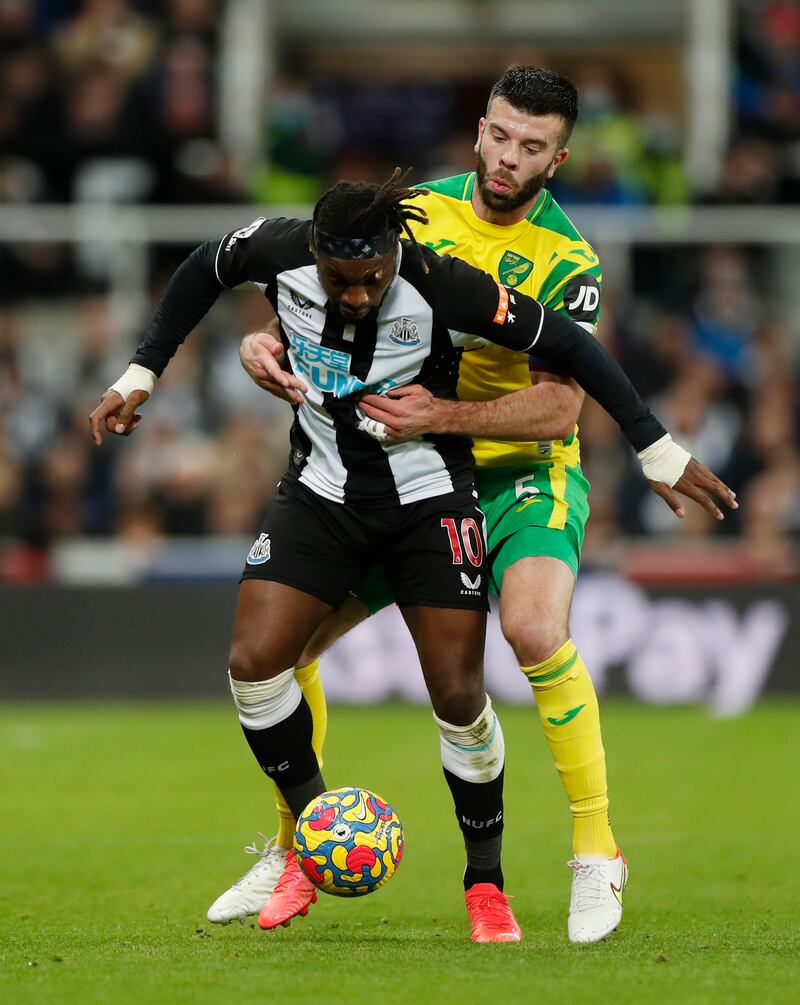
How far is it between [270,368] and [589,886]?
2.07 meters

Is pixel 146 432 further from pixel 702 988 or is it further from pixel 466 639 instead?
pixel 702 988

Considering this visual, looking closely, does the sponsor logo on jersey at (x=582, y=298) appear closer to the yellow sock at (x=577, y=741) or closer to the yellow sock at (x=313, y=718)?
the yellow sock at (x=577, y=741)

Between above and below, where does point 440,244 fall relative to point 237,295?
above

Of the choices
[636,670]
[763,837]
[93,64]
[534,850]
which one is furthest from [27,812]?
[93,64]

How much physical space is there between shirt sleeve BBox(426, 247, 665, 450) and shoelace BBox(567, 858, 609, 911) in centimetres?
145

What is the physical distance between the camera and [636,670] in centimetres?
1419

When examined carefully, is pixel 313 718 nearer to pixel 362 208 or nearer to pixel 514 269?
pixel 514 269

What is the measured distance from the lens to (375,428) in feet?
20.1

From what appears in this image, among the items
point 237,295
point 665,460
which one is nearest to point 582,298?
point 665,460

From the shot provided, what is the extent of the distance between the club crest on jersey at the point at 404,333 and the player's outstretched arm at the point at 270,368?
370 mm

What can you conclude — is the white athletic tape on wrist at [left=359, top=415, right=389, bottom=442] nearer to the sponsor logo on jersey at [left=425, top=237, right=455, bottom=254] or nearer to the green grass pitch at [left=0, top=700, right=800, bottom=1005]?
the sponsor logo on jersey at [left=425, top=237, right=455, bottom=254]

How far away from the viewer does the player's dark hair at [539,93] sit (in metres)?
6.41

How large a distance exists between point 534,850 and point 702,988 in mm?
3542

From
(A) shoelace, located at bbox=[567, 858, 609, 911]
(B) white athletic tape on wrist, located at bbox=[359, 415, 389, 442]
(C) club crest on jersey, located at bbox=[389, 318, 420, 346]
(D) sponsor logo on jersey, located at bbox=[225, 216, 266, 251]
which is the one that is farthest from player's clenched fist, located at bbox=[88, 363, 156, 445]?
(A) shoelace, located at bbox=[567, 858, 609, 911]
